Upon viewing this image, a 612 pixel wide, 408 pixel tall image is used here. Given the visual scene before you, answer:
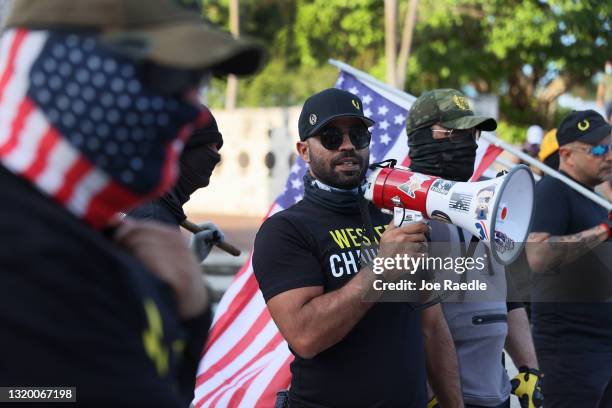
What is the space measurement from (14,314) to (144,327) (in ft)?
0.57

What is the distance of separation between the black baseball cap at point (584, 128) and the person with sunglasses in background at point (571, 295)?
1.16 feet

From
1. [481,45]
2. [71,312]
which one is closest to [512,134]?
[481,45]

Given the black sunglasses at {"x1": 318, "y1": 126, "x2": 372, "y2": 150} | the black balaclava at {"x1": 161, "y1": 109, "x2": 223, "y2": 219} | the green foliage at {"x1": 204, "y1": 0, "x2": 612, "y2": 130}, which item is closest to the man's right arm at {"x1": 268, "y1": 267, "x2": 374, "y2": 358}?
the black sunglasses at {"x1": 318, "y1": 126, "x2": 372, "y2": 150}

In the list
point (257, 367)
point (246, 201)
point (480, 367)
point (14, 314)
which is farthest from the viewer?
point (246, 201)

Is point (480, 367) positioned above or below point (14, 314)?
below

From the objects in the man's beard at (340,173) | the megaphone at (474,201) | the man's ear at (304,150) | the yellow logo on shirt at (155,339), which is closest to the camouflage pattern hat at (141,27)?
the yellow logo on shirt at (155,339)

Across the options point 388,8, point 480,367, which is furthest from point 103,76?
point 388,8

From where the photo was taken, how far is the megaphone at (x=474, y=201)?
115 inches

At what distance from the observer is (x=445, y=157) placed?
3.59 metres

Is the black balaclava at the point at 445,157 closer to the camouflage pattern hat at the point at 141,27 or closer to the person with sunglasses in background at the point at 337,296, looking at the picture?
the person with sunglasses in background at the point at 337,296

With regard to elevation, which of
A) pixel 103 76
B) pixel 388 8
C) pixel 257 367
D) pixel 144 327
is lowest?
pixel 257 367

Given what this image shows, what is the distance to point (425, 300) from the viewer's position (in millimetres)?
3184

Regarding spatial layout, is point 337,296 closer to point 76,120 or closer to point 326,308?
point 326,308

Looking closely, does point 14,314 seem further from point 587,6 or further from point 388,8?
point 587,6
